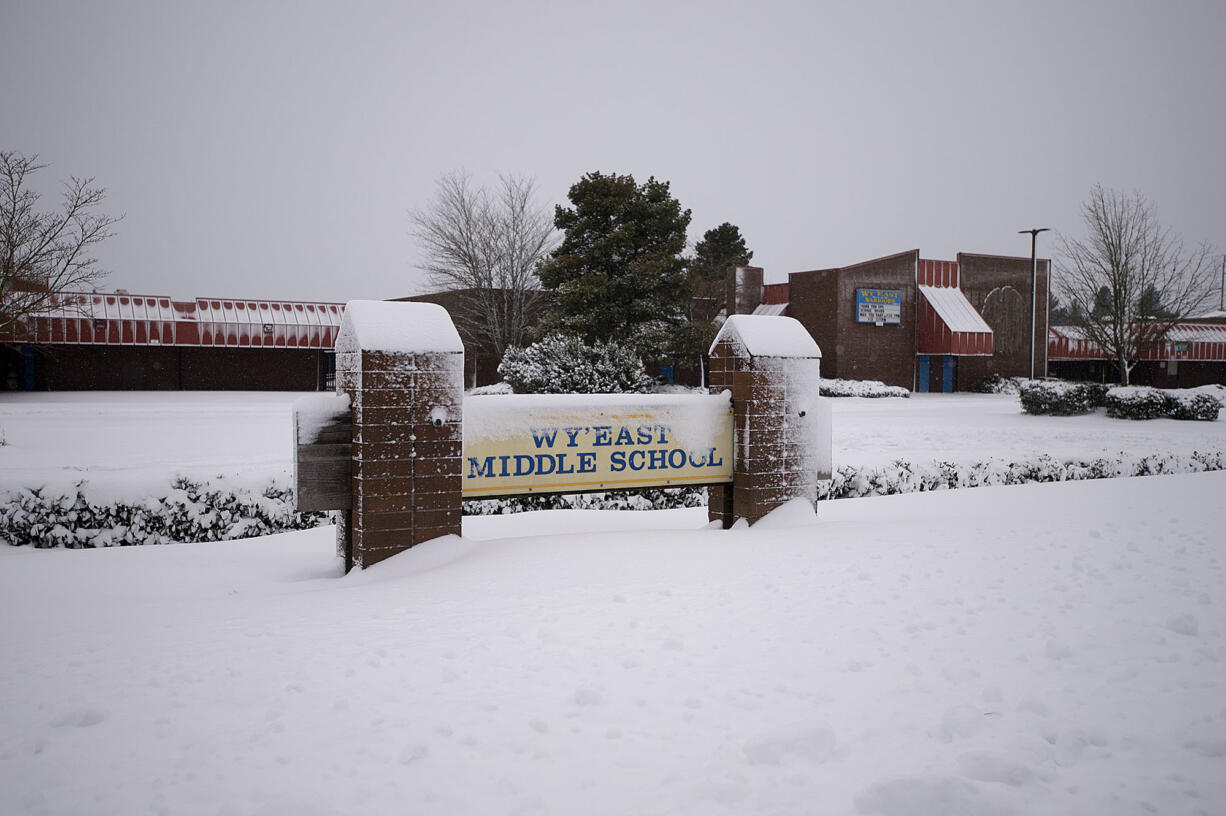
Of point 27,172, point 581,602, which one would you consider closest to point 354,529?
point 581,602

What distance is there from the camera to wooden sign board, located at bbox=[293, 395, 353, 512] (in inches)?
213

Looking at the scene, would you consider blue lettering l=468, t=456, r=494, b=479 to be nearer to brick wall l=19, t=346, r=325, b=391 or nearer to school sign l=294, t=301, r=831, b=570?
school sign l=294, t=301, r=831, b=570

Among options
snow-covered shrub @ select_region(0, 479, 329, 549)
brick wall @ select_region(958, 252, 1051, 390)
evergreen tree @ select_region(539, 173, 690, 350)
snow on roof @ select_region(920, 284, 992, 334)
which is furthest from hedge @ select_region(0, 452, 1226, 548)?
Result: brick wall @ select_region(958, 252, 1051, 390)

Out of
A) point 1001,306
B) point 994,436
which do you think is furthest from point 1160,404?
point 1001,306

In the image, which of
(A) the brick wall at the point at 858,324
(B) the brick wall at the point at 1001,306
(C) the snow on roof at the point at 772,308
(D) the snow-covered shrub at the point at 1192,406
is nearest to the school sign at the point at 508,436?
(D) the snow-covered shrub at the point at 1192,406

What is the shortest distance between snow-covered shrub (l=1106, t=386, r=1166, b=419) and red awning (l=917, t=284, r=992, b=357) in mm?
13256

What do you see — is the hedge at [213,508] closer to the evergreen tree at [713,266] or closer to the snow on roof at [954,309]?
the evergreen tree at [713,266]

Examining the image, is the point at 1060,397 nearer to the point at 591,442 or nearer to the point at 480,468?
the point at 591,442

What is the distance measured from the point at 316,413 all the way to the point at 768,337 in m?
3.92

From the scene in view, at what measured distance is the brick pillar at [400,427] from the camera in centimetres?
542

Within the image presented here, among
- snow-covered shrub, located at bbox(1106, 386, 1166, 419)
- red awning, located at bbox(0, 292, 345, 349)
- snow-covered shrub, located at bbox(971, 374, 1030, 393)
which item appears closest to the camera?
snow-covered shrub, located at bbox(1106, 386, 1166, 419)

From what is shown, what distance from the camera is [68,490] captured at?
6.97 metres

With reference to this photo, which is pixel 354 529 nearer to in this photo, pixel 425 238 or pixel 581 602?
pixel 581 602

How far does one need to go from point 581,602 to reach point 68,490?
210 inches
